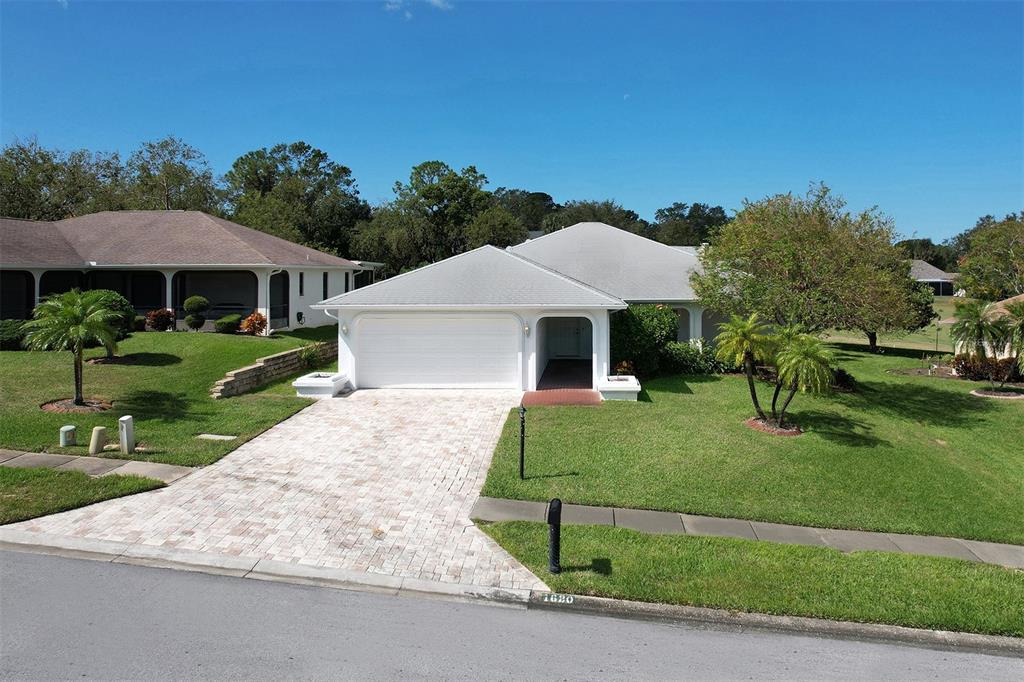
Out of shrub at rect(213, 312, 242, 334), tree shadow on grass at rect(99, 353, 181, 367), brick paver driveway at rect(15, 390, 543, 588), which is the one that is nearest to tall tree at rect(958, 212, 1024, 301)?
brick paver driveway at rect(15, 390, 543, 588)

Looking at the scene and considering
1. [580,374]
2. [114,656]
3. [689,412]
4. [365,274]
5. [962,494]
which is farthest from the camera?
[365,274]

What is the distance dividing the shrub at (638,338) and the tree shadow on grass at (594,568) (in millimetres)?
12045

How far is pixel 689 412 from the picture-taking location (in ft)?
50.0

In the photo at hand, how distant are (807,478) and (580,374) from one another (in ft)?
32.2

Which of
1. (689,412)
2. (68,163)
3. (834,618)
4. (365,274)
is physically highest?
(68,163)

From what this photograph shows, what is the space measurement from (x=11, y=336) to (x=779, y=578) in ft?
71.1

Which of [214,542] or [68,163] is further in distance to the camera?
[68,163]

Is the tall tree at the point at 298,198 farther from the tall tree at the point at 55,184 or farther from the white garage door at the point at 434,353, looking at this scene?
the white garage door at the point at 434,353

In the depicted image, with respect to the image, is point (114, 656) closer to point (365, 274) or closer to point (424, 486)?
point (424, 486)

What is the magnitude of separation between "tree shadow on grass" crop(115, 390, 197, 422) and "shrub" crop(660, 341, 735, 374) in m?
13.4

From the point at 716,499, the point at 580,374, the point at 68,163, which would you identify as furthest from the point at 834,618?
the point at 68,163

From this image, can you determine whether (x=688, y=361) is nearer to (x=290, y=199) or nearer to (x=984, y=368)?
(x=984, y=368)

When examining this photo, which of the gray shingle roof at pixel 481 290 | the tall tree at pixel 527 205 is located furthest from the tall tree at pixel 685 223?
the gray shingle roof at pixel 481 290

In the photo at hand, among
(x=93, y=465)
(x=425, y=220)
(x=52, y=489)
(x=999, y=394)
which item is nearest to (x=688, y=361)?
(x=999, y=394)
